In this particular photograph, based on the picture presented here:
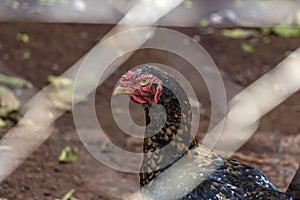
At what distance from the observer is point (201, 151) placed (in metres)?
2.56

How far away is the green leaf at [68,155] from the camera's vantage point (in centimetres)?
336

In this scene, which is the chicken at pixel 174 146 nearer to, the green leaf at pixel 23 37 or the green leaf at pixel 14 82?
the green leaf at pixel 14 82

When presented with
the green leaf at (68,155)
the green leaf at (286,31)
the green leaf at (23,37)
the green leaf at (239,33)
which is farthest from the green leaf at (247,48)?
the green leaf at (68,155)

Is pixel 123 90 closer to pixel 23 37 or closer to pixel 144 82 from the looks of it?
pixel 144 82

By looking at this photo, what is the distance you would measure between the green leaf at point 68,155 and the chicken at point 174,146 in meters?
0.86

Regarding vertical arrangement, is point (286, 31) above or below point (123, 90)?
above

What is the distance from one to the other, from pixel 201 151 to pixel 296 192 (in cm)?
36

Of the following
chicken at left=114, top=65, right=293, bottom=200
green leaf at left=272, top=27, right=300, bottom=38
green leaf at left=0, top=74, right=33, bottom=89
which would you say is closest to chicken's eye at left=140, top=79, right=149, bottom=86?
chicken at left=114, top=65, right=293, bottom=200

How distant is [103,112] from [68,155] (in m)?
0.42

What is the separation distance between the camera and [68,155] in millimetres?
3387

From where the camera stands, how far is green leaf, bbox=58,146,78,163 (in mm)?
3355

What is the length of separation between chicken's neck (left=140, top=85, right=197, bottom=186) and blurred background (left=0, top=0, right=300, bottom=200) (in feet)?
2.30

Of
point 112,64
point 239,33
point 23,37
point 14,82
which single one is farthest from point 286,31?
point 14,82

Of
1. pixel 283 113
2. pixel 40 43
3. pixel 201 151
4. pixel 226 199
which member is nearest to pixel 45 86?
pixel 40 43
